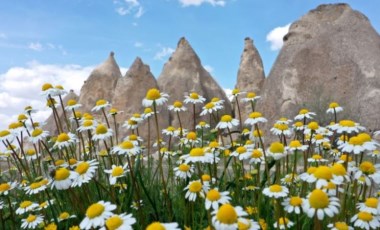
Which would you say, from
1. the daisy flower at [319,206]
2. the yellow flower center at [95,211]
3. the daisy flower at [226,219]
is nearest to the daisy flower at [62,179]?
the yellow flower center at [95,211]

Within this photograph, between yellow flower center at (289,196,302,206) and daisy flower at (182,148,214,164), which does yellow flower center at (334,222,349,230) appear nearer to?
yellow flower center at (289,196,302,206)

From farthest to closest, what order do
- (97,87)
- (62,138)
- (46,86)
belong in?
(97,87), (46,86), (62,138)

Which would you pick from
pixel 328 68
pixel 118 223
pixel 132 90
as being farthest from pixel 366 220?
pixel 132 90

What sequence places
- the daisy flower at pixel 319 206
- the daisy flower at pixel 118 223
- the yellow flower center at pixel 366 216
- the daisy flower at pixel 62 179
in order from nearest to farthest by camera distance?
the daisy flower at pixel 118 223
the daisy flower at pixel 319 206
the yellow flower center at pixel 366 216
the daisy flower at pixel 62 179

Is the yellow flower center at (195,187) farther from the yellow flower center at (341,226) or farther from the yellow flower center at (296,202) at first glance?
the yellow flower center at (341,226)

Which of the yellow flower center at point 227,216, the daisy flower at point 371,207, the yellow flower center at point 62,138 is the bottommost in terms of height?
the daisy flower at point 371,207

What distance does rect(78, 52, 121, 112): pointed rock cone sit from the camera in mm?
22484

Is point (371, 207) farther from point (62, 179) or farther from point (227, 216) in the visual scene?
point (62, 179)

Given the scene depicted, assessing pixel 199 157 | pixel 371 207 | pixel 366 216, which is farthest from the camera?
pixel 199 157

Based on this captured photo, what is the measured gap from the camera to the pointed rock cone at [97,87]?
22484mm

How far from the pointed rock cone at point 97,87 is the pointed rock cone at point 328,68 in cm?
1061

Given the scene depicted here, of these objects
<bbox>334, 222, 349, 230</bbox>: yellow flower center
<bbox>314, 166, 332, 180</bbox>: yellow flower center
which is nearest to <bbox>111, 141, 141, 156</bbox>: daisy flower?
<bbox>314, 166, 332, 180</bbox>: yellow flower center

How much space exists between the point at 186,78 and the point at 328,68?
8669 millimetres

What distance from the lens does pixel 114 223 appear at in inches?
85.7
